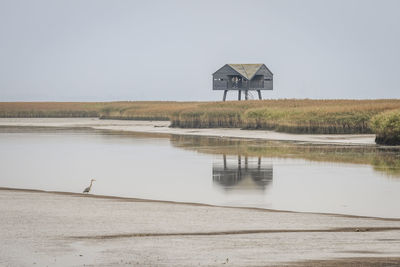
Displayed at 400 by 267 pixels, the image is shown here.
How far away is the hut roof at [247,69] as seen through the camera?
313 ft

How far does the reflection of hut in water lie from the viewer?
23.5 m

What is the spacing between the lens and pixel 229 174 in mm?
27047

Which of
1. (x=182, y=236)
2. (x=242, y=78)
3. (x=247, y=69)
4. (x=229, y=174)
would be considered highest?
(x=247, y=69)

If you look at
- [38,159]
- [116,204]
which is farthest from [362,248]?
[38,159]

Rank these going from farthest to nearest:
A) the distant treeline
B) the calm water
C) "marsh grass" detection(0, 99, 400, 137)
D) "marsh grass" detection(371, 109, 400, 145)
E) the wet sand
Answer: "marsh grass" detection(0, 99, 400, 137)
the distant treeline
"marsh grass" detection(371, 109, 400, 145)
the calm water
the wet sand

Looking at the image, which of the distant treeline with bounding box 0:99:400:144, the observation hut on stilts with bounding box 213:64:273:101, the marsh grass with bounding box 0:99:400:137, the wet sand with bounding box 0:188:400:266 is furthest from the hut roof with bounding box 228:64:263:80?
the wet sand with bounding box 0:188:400:266

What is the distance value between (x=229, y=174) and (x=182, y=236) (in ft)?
44.8

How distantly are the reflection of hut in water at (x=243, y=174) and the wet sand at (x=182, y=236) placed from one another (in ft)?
19.4

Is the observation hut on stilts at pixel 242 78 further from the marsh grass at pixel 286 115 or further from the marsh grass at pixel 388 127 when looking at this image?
the marsh grass at pixel 388 127

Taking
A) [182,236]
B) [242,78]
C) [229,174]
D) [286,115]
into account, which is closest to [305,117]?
[286,115]

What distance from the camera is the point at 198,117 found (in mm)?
69812

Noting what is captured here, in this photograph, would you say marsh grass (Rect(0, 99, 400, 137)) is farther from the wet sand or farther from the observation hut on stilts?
the wet sand

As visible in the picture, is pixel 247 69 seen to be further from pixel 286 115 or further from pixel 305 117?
pixel 305 117

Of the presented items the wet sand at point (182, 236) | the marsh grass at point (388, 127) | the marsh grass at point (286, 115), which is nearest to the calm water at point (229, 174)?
the marsh grass at point (388, 127)
